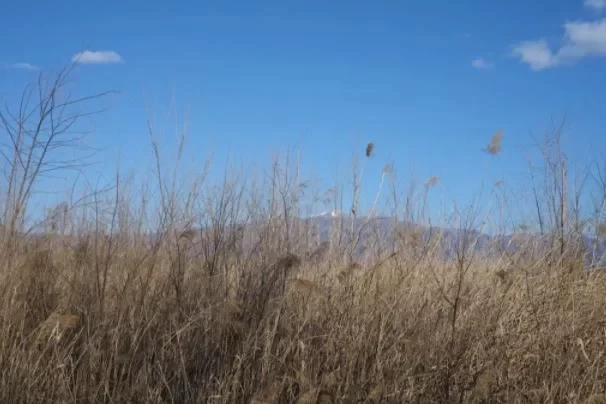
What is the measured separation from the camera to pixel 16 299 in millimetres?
3475

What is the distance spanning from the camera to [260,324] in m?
3.13

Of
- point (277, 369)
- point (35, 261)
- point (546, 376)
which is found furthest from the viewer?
point (35, 261)

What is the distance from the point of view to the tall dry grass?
9.34 ft

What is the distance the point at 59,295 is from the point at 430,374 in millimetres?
2035

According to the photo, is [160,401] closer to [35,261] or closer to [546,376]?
[35,261]

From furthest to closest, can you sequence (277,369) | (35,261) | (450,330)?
(35,261)
(450,330)
(277,369)

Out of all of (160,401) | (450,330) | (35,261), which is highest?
(35,261)

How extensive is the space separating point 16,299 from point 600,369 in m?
3.16

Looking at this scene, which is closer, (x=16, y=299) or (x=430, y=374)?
(x=430, y=374)

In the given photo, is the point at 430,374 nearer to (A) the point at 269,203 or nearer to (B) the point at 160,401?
(B) the point at 160,401

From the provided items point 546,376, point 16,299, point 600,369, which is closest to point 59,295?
point 16,299

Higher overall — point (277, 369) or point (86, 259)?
point (86, 259)

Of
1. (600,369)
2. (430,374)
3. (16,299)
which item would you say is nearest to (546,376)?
(600,369)

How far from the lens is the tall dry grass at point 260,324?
112 inches
